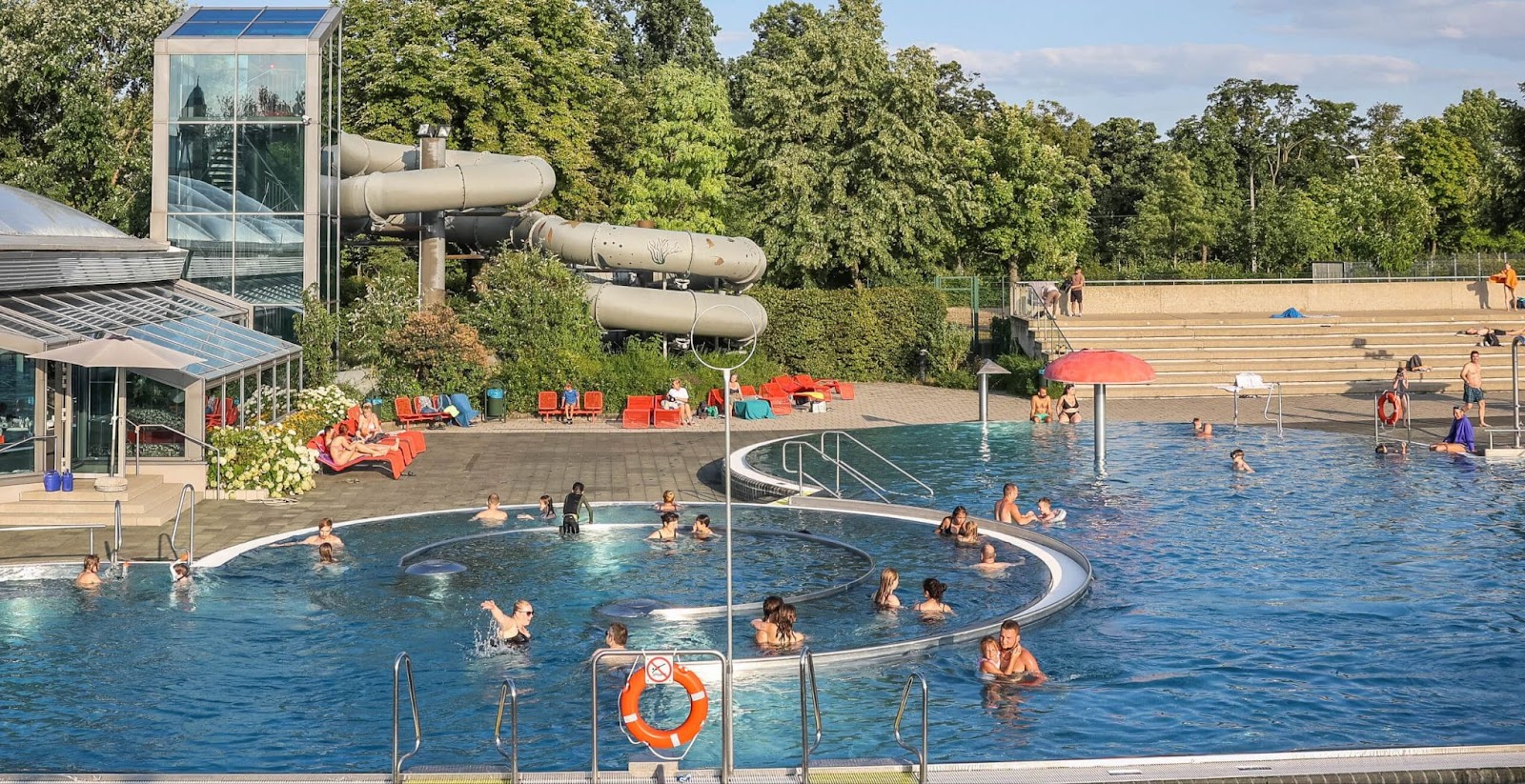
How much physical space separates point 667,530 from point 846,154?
26.6 metres

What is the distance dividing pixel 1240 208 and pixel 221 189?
49.9 meters

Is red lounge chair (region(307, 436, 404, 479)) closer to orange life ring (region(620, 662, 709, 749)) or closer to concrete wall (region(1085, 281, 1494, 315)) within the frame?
orange life ring (region(620, 662, 709, 749))

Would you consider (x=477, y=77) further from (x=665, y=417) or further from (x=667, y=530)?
(x=667, y=530)

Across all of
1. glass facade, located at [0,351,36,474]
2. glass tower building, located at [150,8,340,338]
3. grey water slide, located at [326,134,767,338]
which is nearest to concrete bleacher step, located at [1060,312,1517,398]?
grey water slide, located at [326,134,767,338]

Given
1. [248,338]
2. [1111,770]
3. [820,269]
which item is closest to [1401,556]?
[1111,770]

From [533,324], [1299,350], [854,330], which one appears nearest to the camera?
[533,324]

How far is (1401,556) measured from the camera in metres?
19.1

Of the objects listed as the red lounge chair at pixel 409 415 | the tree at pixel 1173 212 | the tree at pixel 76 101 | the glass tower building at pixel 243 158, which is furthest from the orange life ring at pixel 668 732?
the tree at pixel 1173 212

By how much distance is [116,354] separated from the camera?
21.2 metres

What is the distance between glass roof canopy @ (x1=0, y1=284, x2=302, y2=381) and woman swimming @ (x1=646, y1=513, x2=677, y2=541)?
788 cm

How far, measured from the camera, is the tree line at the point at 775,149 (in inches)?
1791

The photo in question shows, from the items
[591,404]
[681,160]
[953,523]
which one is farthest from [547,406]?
[681,160]

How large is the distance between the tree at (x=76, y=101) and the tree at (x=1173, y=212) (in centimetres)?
4086

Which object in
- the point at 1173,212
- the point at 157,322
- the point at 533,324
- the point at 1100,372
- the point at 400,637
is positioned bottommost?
the point at 400,637
